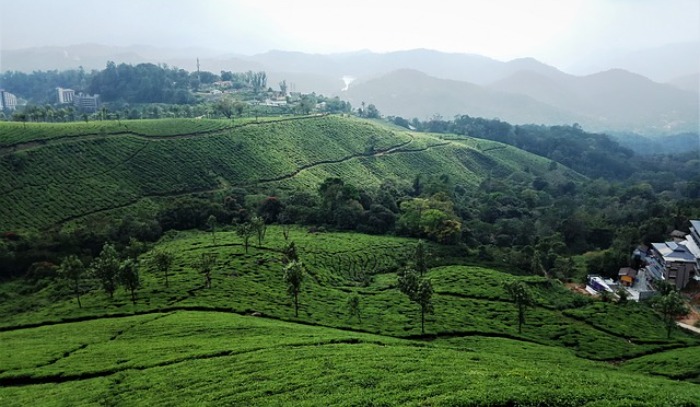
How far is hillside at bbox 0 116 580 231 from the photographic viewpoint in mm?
93000

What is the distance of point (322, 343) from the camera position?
38219 millimetres

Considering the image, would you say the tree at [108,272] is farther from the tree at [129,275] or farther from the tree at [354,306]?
the tree at [354,306]

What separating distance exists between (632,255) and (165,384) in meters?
81.7

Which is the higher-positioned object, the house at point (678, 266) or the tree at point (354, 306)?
the tree at point (354, 306)

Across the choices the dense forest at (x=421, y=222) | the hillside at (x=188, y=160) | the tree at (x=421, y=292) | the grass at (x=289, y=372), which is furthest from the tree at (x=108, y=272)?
the hillside at (x=188, y=160)

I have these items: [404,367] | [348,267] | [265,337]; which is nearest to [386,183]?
[348,267]

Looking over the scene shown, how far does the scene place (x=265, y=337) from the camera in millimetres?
39531

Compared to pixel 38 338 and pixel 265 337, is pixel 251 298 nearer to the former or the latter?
pixel 265 337

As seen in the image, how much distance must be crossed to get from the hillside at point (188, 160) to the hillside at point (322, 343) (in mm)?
28885

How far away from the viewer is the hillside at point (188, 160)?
9300 cm

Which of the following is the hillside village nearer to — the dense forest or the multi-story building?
the multi-story building

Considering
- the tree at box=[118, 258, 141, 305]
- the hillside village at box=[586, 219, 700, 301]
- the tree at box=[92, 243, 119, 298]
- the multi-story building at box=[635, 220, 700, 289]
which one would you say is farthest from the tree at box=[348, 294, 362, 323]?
the multi-story building at box=[635, 220, 700, 289]

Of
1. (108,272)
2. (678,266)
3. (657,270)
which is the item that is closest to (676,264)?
(678,266)

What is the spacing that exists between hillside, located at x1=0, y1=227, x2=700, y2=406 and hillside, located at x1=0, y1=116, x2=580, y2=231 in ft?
94.8
